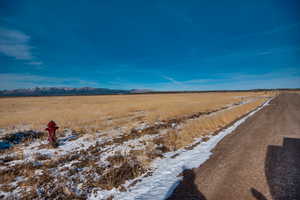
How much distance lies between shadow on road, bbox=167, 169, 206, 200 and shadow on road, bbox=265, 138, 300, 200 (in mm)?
1852

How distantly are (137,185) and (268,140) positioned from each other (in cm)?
733

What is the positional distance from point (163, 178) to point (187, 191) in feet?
3.11

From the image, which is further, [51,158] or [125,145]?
[125,145]

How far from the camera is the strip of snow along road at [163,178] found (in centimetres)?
383

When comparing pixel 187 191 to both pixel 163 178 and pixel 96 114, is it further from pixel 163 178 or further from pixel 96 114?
pixel 96 114

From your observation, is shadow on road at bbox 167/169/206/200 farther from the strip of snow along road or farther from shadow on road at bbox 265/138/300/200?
shadow on road at bbox 265/138/300/200

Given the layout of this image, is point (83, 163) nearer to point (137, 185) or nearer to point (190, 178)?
point (137, 185)

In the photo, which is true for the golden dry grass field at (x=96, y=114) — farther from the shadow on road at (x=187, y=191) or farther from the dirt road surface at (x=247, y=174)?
the shadow on road at (x=187, y=191)

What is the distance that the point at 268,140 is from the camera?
23.8ft

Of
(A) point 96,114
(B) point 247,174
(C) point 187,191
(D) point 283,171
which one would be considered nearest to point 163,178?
(C) point 187,191

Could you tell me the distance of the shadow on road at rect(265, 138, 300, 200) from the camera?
355cm

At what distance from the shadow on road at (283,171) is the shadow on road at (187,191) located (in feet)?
6.07

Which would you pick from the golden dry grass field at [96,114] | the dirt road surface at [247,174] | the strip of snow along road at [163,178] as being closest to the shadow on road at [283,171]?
the dirt road surface at [247,174]

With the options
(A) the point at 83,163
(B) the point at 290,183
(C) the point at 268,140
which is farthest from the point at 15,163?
(C) the point at 268,140
